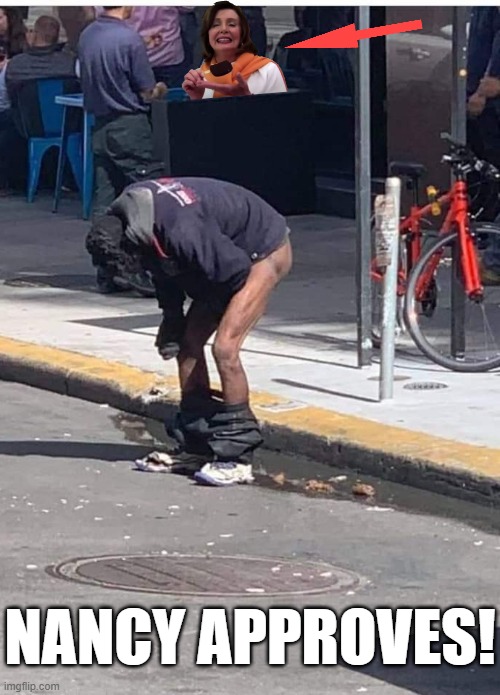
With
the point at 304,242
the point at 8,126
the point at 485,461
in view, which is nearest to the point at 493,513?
the point at 485,461

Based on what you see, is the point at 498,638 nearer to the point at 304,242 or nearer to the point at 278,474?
the point at 278,474

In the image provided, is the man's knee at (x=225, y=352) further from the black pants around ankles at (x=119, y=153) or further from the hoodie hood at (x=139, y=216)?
the black pants around ankles at (x=119, y=153)

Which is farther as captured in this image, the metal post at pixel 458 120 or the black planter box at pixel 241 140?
the black planter box at pixel 241 140

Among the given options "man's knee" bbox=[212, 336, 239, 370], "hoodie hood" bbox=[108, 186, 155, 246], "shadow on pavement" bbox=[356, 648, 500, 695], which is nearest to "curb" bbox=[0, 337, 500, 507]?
"man's knee" bbox=[212, 336, 239, 370]

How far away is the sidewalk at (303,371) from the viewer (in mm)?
8906

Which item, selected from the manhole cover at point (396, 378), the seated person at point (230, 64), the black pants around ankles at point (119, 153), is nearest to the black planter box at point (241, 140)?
the seated person at point (230, 64)

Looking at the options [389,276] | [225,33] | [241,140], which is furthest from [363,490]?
[225,33]

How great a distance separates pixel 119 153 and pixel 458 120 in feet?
12.8

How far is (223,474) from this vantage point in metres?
8.76

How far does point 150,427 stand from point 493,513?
A: 242 centimetres

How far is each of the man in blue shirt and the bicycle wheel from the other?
350 cm

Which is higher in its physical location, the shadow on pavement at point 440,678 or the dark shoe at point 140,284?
the shadow on pavement at point 440,678

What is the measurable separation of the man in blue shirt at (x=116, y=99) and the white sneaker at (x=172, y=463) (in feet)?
16.5

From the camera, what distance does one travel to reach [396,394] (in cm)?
998
